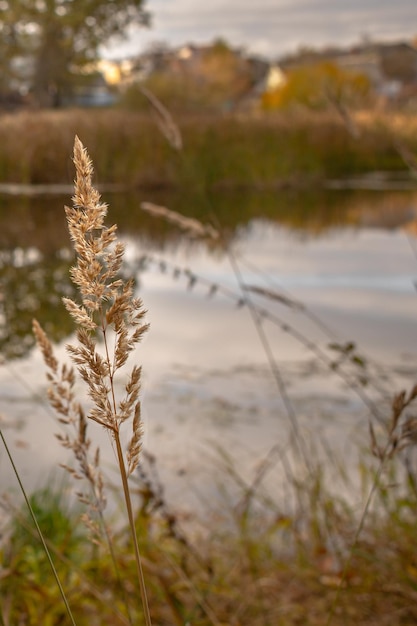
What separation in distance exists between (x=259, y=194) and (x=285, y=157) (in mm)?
1510

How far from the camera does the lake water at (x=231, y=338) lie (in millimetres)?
3047

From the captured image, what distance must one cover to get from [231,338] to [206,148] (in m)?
8.76

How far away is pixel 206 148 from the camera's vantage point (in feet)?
44.2

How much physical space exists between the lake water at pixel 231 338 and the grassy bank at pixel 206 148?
1715mm

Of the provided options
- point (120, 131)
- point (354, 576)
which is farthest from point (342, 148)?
point (354, 576)

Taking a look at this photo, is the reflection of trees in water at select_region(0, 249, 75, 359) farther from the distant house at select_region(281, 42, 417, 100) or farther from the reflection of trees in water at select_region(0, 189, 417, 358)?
the distant house at select_region(281, 42, 417, 100)

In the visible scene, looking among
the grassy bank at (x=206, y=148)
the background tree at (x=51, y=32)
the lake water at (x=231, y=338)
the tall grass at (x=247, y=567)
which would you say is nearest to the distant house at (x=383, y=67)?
the background tree at (x=51, y=32)

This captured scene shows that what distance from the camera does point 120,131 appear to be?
12.6 m

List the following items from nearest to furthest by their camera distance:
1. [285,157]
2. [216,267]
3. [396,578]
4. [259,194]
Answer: [396,578] → [216,267] → [259,194] → [285,157]

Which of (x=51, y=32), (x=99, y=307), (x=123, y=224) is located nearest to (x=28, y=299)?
(x=123, y=224)

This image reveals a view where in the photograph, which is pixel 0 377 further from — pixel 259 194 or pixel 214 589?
pixel 259 194

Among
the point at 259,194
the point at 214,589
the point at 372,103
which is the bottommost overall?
the point at 214,589

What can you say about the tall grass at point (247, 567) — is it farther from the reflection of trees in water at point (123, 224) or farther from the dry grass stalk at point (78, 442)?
the reflection of trees in water at point (123, 224)

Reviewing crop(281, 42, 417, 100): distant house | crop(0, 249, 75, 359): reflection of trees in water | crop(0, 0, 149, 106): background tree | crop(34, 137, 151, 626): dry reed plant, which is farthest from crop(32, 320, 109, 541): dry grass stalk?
crop(281, 42, 417, 100): distant house
